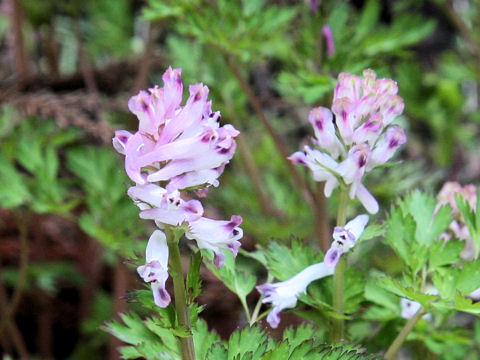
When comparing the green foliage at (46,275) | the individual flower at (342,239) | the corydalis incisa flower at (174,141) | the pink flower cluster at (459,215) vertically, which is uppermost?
the corydalis incisa flower at (174,141)

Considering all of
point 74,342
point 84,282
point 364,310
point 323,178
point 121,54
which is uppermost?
point 121,54

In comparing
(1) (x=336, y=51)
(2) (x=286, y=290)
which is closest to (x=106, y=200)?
(1) (x=336, y=51)

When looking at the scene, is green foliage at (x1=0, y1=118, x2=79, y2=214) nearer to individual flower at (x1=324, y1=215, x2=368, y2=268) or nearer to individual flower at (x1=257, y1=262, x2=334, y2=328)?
individual flower at (x1=257, y1=262, x2=334, y2=328)

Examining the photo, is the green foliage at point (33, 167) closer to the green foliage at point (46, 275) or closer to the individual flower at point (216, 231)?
the green foliage at point (46, 275)

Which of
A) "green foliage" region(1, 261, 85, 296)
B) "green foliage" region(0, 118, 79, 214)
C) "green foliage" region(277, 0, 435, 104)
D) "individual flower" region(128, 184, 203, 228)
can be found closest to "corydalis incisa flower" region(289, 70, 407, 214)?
"individual flower" region(128, 184, 203, 228)

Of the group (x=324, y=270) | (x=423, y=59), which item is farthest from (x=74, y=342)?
(x=423, y=59)

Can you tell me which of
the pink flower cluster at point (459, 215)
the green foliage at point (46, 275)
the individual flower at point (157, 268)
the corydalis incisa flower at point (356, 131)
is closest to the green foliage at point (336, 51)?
the pink flower cluster at point (459, 215)

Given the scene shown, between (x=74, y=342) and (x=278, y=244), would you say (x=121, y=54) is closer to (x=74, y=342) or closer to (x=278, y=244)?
(x=74, y=342)
